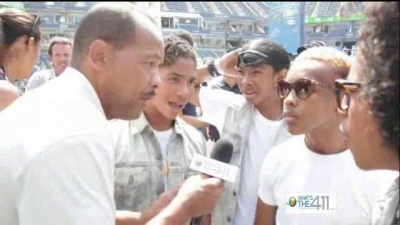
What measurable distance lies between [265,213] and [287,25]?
682cm

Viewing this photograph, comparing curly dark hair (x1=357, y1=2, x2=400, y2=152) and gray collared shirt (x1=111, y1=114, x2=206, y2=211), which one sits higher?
curly dark hair (x1=357, y1=2, x2=400, y2=152)

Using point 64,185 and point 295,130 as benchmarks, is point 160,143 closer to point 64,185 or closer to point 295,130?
point 295,130

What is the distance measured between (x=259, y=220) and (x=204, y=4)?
18440 mm

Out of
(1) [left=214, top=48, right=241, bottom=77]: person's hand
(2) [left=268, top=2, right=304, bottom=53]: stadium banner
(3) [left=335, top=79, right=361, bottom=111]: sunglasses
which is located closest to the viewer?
(3) [left=335, top=79, right=361, bottom=111]: sunglasses

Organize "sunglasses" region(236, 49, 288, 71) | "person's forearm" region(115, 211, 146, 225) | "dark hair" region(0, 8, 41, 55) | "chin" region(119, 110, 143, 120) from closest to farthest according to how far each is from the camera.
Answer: "chin" region(119, 110, 143, 120) → "person's forearm" region(115, 211, 146, 225) → "dark hair" region(0, 8, 41, 55) → "sunglasses" region(236, 49, 288, 71)

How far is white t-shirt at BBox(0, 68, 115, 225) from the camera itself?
163 cm

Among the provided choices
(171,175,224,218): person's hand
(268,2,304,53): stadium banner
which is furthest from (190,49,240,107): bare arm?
(268,2,304,53): stadium banner

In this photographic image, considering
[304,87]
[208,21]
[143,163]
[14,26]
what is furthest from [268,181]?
[208,21]

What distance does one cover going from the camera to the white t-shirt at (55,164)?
1632 mm

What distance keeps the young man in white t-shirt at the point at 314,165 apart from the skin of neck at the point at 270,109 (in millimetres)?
605

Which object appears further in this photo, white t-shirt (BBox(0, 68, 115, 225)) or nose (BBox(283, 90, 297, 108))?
nose (BBox(283, 90, 297, 108))

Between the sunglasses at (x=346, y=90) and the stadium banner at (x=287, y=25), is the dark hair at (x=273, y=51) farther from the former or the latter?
the stadium banner at (x=287, y=25)

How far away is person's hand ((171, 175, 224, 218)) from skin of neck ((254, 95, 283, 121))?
63.0 inches

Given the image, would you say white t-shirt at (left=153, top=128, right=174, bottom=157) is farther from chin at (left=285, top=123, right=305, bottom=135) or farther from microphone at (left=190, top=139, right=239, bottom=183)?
microphone at (left=190, top=139, right=239, bottom=183)
